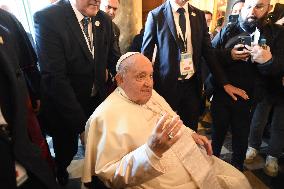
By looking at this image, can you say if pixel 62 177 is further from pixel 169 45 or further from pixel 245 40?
pixel 245 40

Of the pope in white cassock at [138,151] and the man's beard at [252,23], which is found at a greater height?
the man's beard at [252,23]

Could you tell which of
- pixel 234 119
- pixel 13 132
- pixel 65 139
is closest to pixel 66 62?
pixel 65 139

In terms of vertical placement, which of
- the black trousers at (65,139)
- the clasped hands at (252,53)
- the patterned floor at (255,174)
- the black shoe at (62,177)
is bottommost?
the patterned floor at (255,174)

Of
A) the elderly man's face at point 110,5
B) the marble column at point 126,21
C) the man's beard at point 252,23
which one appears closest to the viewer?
the man's beard at point 252,23

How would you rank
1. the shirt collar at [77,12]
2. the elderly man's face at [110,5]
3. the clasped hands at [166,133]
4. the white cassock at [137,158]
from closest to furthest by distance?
the clasped hands at [166,133]
the white cassock at [137,158]
the shirt collar at [77,12]
the elderly man's face at [110,5]

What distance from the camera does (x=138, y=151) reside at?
1.47 m

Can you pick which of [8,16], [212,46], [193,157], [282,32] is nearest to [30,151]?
[193,157]

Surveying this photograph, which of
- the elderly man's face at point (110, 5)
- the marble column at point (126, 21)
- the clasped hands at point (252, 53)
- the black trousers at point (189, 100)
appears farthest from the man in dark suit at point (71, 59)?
the marble column at point (126, 21)

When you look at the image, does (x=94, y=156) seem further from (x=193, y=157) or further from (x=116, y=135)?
(x=193, y=157)

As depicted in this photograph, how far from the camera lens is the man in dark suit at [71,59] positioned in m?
1.97

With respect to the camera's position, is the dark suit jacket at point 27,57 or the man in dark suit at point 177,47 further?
the man in dark suit at point 177,47

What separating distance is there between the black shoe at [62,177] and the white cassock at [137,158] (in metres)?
1.14

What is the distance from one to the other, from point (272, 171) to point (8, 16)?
3112mm

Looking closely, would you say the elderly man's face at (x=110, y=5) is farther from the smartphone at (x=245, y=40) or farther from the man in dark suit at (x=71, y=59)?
the smartphone at (x=245, y=40)
